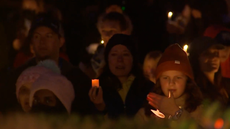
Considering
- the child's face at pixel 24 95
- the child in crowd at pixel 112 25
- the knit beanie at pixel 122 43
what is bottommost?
the child's face at pixel 24 95

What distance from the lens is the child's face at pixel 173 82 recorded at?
16.0 ft

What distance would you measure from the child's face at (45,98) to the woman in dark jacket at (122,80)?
58cm

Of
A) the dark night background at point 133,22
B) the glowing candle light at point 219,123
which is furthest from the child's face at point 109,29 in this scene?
the glowing candle light at point 219,123

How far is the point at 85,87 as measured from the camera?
19.0 feet

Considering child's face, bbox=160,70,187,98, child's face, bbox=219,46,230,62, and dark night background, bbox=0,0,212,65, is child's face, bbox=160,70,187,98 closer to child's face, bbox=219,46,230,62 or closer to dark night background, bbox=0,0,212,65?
child's face, bbox=219,46,230,62

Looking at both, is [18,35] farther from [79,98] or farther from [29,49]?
[79,98]

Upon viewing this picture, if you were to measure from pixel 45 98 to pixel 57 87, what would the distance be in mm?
170

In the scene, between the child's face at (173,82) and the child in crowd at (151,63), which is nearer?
the child's face at (173,82)

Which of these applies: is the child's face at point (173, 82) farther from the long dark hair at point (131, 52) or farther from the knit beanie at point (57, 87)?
the knit beanie at point (57, 87)

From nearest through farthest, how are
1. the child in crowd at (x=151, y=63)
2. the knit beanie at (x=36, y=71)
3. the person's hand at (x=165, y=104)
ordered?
the person's hand at (x=165, y=104) < the knit beanie at (x=36, y=71) < the child in crowd at (x=151, y=63)

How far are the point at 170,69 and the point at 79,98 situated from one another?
1.12 meters

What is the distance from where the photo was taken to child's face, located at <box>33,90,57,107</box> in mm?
5000

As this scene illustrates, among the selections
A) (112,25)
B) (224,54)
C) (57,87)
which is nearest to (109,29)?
(112,25)

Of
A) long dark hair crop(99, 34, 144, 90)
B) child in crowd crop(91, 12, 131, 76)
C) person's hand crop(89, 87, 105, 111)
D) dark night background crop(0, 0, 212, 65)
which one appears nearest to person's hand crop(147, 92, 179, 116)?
person's hand crop(89, 87, 105, 111)
